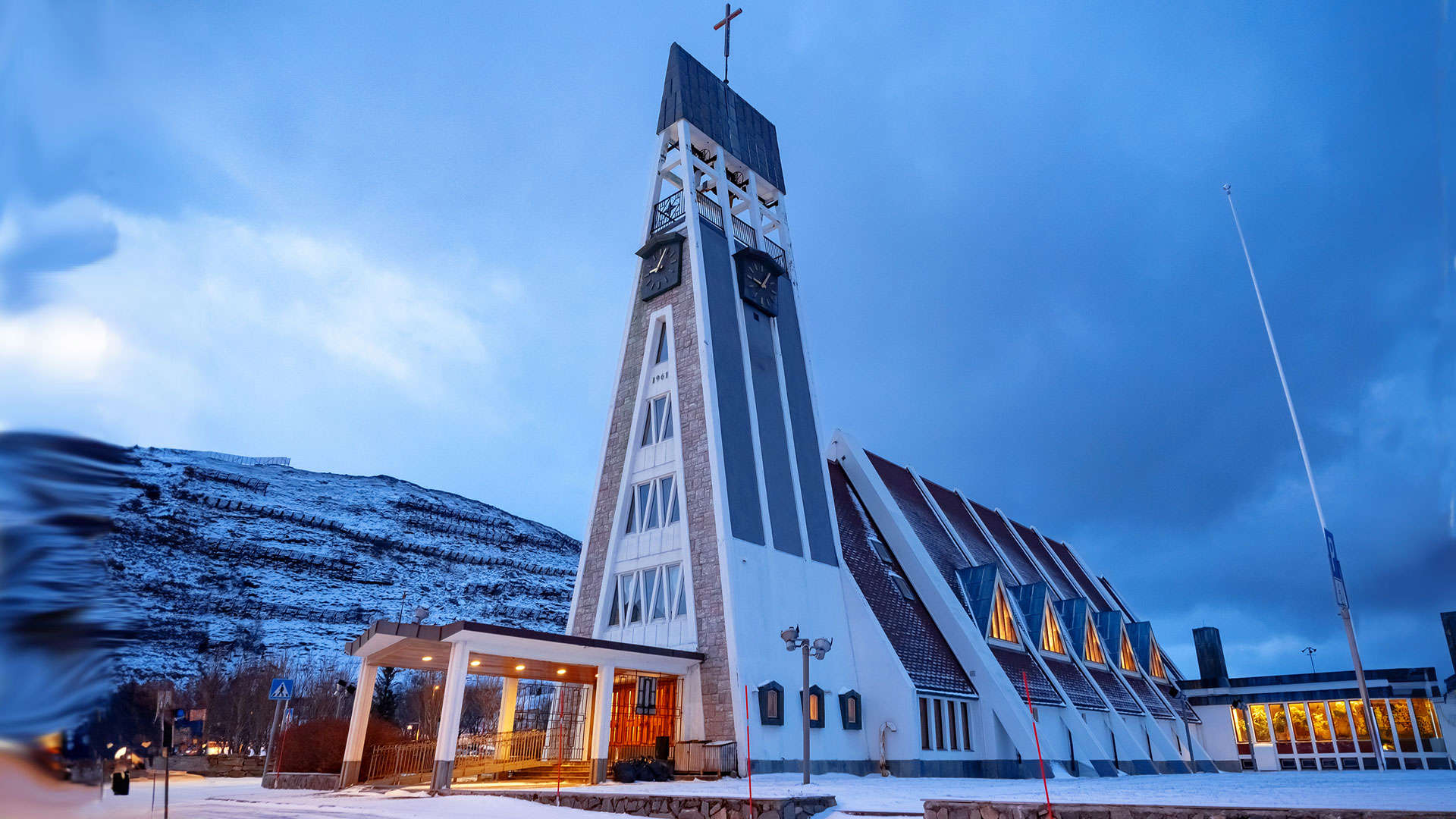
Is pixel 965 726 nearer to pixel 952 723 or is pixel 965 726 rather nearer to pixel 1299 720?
pixel 952 723

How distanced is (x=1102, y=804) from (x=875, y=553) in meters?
22.3

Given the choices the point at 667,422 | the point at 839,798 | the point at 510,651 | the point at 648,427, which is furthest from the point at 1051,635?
the point at 510,651

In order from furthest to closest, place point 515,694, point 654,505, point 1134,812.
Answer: point 654,505 → point 515,694 → point 1134,812

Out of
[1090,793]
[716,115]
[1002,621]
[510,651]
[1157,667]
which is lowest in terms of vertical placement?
[1090,793]

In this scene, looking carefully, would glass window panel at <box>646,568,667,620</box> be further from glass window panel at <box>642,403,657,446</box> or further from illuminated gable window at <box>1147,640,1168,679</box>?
illuminated gable window at <box>1147,640,1168,679</box>

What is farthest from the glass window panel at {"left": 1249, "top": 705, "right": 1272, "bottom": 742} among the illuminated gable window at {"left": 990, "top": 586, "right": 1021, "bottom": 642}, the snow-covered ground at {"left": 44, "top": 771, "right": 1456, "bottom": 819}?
the snow-covered ground at {"left": 44, "top": 771, "right": 1456, "bottom": 819}

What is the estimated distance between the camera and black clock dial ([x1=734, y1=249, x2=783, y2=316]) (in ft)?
104

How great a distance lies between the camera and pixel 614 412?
3089 centimetres

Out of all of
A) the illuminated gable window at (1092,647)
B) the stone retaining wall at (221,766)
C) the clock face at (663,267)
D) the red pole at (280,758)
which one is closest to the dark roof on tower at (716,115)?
the clock face at (663,267)

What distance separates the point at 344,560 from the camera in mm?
144500

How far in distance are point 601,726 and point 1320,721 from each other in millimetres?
40030

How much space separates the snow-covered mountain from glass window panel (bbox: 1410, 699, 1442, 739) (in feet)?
265

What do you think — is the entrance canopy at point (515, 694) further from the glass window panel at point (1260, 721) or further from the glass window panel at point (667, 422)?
the glass window panel at point (1260, 721)

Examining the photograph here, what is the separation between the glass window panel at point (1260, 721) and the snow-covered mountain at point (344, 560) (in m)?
73.8
